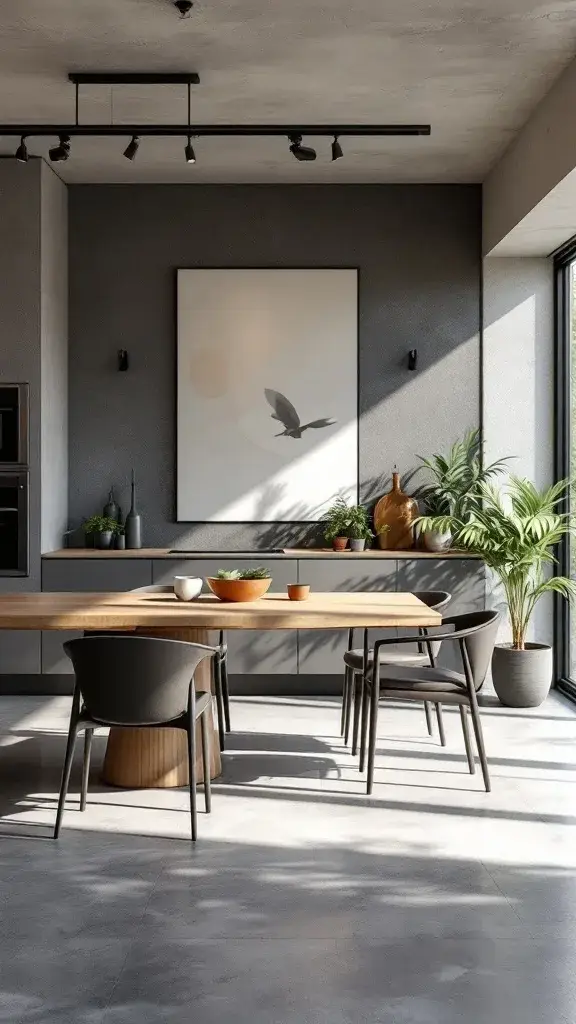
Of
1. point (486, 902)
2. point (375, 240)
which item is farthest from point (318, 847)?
point (375, 240)

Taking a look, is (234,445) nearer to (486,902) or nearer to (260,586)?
(260,586)

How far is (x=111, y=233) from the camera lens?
7.71 metres

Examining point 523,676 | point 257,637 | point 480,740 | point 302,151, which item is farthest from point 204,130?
point 523,676

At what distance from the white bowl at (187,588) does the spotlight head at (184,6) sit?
8.50ft

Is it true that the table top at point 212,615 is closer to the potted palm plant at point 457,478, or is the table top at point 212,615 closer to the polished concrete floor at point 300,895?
the polished concrete floor at point 300,895

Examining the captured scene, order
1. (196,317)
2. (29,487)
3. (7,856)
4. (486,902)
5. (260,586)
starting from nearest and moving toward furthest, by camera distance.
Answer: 1. (486,902)
2. (7,856)
3. (260,586)
4. (29,487)
5. (196,317)

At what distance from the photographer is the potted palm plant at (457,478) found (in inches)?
296

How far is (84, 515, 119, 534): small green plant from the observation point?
7.47 metres

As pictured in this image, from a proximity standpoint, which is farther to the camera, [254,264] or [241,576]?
[254,264]

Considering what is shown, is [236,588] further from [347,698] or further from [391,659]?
[347,698]

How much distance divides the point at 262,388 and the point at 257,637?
184cm

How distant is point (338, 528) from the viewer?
295 inches

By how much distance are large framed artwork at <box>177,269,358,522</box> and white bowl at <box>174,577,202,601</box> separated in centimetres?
255

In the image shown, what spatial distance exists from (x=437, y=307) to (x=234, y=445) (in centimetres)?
178
